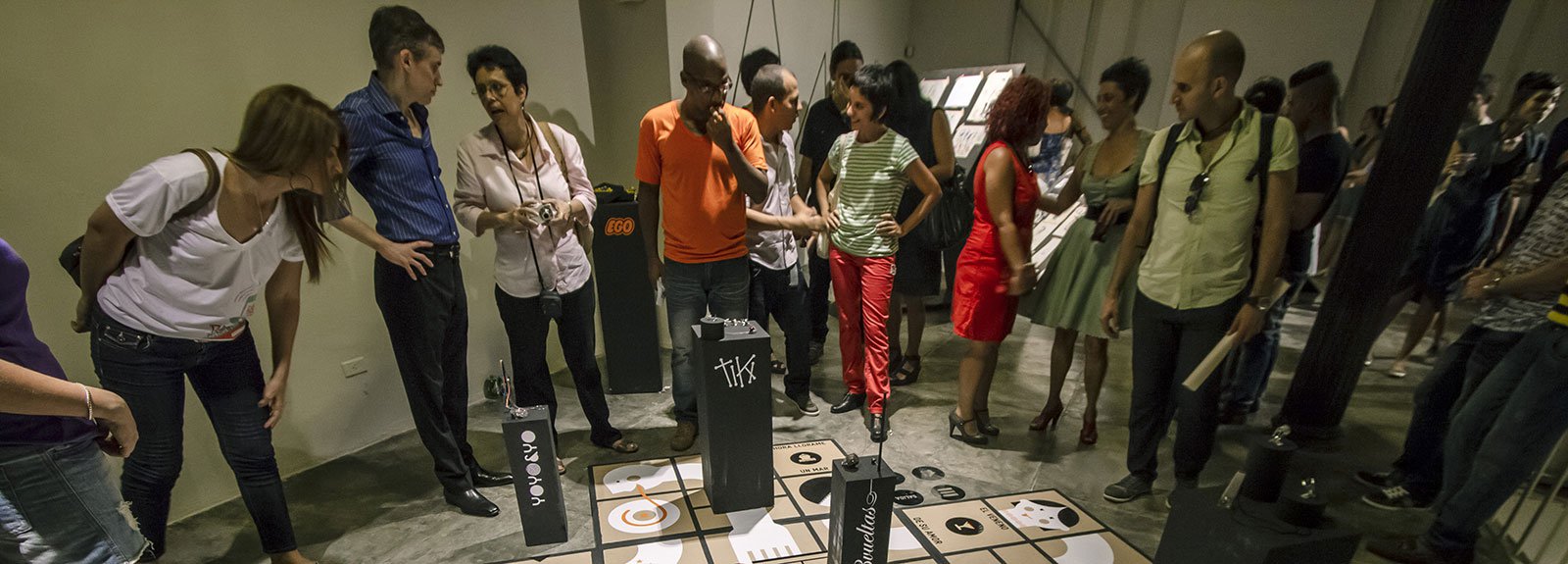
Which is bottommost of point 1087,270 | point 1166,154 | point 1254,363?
point 1254,363

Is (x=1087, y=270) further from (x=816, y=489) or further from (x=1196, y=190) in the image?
(x=816, y=489)

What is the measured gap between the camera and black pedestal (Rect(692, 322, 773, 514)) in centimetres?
194

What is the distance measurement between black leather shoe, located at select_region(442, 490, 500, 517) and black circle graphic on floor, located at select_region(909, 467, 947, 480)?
5.30 feet

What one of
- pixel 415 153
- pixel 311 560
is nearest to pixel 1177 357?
pixel 415 153

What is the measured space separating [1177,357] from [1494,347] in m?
0.91

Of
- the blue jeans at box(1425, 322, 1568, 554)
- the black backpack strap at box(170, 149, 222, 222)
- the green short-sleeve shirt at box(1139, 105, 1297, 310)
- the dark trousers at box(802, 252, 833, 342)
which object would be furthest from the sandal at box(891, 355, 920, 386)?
the black backpack strap at box(170, 149, 222, 222)

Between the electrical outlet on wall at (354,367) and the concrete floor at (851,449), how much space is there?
354mm

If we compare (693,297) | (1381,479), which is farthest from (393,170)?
(1381,479)

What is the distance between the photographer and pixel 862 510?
1447mm

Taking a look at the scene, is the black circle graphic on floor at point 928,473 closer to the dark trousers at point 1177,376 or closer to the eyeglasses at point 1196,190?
the dark trousers at point 1177,376

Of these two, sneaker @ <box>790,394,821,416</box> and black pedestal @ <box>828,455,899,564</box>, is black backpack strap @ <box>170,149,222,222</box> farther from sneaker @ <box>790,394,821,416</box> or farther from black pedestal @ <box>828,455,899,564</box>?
sneaker @ <box>790,394,821,416</box>

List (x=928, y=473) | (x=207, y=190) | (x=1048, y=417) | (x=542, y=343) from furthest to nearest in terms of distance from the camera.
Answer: (x=1048, y=417) → (x=928, y=473) → (x=542, y=343) → (x=207, y=190)

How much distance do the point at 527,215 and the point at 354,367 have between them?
4.15ft

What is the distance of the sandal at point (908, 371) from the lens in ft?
11.3
